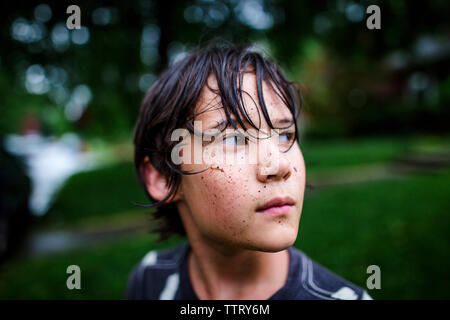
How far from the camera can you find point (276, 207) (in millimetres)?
1060

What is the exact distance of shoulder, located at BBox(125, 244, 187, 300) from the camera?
1.52 meters

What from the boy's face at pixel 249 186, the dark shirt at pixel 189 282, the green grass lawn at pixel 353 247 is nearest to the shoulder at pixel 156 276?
the dark shirt at pixel 189 282

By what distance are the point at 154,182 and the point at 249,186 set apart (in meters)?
0.54

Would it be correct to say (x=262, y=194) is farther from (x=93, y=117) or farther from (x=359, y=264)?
(x=93, y=117)

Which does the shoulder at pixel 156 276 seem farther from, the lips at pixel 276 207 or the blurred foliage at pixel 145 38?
the blurred foliage at pixel 145 38

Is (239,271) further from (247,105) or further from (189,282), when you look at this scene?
(247,105)

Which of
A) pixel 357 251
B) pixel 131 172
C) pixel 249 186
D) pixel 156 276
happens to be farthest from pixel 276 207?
pixel 131 172

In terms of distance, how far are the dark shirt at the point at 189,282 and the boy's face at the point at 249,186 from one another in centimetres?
32

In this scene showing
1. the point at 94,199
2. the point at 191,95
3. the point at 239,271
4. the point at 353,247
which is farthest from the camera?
the point at 94,199

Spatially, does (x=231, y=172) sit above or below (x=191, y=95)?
below

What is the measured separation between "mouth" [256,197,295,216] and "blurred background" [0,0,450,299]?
0.74m

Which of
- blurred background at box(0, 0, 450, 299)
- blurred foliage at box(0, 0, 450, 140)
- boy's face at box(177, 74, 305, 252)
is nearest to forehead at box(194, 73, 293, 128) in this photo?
boy's face at box(177, 74, 305, 252)

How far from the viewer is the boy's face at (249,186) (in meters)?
1.04
